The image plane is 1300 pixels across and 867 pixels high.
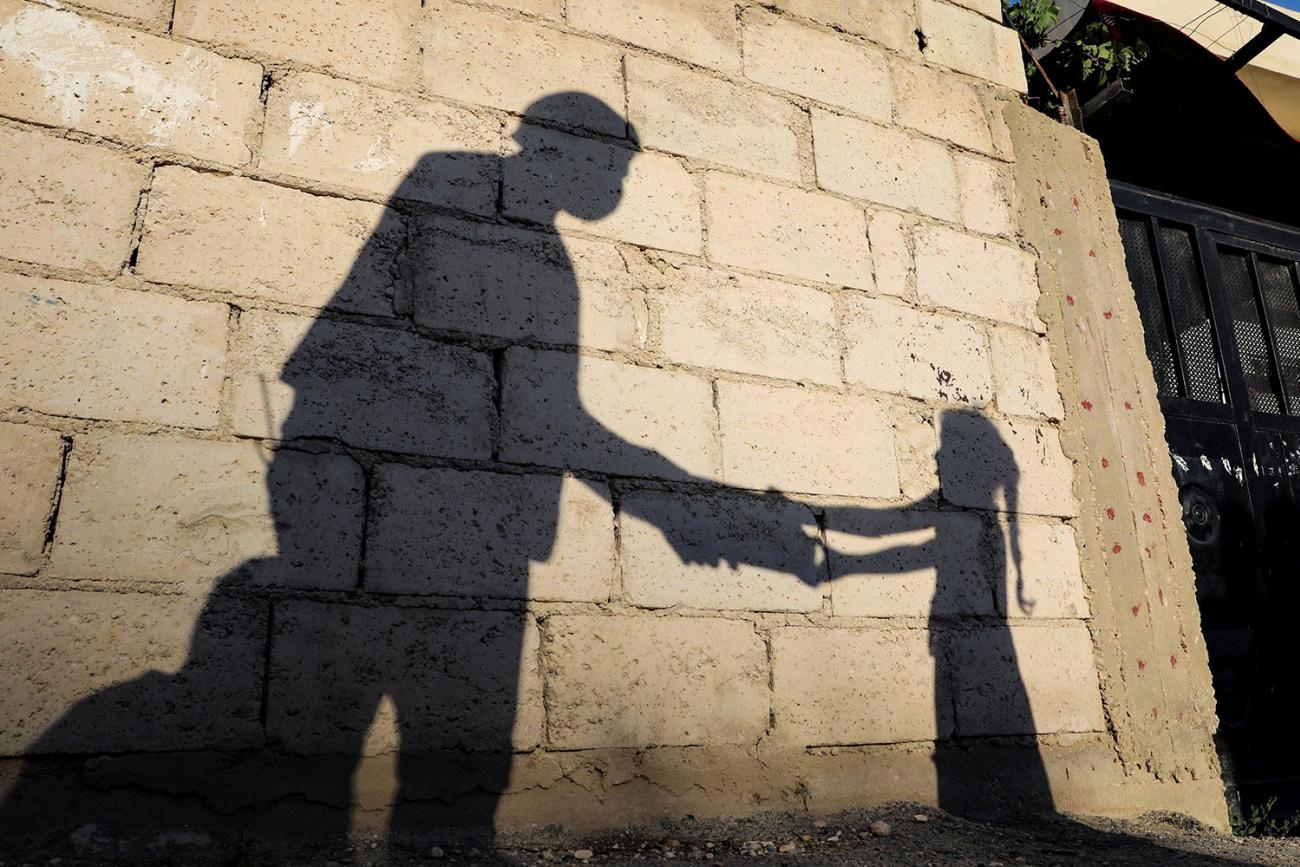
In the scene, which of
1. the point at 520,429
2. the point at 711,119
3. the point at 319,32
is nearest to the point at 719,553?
the point at 520,429

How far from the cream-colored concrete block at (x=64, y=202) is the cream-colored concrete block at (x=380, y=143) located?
0.36 meters

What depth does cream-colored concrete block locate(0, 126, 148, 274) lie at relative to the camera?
2176mm

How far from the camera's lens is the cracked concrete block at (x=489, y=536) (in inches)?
92.8

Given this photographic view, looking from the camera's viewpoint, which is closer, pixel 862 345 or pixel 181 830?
pixel 181 830

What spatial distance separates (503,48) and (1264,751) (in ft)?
13.8

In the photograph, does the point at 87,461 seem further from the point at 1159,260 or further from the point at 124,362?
the point at 1159,260

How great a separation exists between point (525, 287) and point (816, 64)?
1.49 meters

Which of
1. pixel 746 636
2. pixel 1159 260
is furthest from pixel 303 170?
pixel 1159 260

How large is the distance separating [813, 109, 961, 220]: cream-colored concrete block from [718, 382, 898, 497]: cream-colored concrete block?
803 millimetres

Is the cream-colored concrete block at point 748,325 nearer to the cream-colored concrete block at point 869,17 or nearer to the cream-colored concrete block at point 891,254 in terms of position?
the cream-colored concrete block at point 891,254

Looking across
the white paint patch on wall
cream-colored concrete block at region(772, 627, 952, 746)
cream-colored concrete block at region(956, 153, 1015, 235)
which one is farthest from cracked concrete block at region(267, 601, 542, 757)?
cream-colored concrete block at region(956, 153, 1015, 235)

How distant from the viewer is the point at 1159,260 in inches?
179

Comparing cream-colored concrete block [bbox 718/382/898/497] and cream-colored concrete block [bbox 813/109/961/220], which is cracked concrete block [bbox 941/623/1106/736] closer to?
cream-colored concrete block [bbox 718/382/898/497]

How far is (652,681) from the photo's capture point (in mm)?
2533
